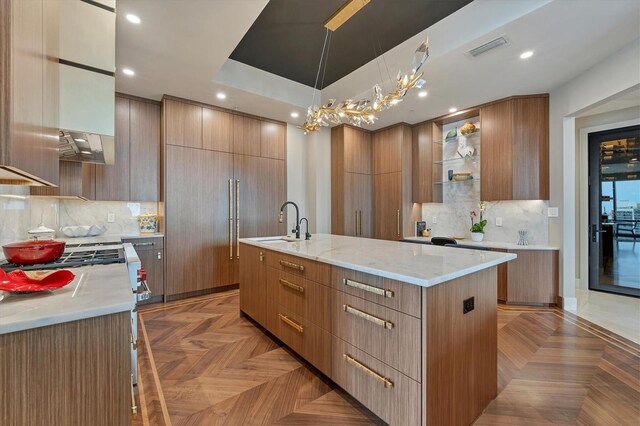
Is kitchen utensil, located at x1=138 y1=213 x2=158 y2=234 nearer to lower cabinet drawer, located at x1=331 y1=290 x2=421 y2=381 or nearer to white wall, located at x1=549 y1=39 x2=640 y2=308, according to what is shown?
lower cabinet drawer, located at x1=331 y1=290 x2=421 y2=381

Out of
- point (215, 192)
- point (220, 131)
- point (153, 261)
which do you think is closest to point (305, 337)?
point (153, 261)

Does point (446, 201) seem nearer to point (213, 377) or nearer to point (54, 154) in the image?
point (213, 377)

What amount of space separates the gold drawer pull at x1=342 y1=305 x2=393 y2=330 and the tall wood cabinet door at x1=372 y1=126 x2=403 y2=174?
12.4ft

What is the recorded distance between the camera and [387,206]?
5172 mm

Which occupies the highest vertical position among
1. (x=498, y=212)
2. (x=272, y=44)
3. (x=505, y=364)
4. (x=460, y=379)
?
(x=272, y=44)

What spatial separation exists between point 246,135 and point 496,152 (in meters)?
3.74

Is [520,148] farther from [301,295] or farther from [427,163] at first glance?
[301,295]

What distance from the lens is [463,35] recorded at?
2.68 metres

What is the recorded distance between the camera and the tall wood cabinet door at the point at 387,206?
5014 mm

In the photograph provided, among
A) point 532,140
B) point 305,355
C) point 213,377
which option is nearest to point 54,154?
point 213,377

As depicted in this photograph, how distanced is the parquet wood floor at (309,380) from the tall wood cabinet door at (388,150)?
9.83ft

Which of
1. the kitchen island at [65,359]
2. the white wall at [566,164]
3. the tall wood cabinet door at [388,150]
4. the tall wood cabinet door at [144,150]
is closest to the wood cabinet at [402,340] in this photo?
the kitchen island at [65,359]

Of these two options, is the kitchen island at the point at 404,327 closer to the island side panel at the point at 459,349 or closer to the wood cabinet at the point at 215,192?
the island side panel at the point at 459,349

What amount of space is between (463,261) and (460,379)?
24.9 inches
